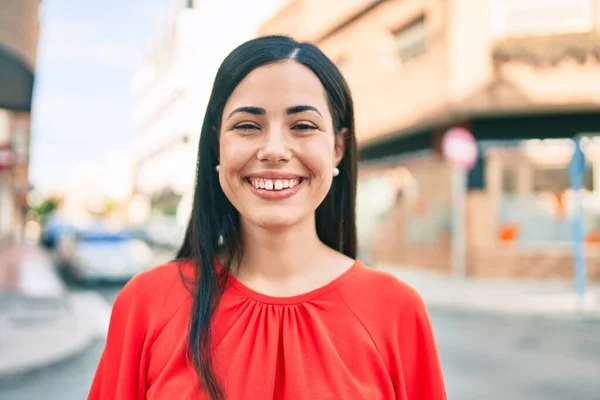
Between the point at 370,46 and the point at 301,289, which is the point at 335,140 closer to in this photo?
the point at 301,289

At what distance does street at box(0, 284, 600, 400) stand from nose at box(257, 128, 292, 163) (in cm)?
443

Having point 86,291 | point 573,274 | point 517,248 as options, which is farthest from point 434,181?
point 86,291

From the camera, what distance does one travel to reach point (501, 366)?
636cm

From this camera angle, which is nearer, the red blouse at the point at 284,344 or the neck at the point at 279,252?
the red blouse at the point at 284,344

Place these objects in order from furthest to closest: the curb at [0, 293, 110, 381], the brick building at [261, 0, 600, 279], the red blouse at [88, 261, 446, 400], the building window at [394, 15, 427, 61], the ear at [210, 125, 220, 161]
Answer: the building window at [394, 15, 427, 61], the brick building at [261, 0, 600, 279], the curb at [0, 293, 110, 381], the ear at [210, 125, 220, 161], the red blouse at [88, 261, 446, 400]

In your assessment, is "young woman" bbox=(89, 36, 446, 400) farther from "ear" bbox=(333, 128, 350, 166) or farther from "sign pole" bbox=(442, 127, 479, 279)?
"sign pole" bbox=(442, 127, 479, 279)

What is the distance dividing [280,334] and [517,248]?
1423 cm

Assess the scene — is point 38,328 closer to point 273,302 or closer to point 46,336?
point 46,336

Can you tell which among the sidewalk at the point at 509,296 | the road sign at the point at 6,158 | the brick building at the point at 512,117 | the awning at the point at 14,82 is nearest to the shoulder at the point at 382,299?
the awning at the point at 14,82

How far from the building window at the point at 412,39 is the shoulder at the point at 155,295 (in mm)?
15678

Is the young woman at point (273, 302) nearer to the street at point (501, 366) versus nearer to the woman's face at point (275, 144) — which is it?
the woman's face at point (275, 144)

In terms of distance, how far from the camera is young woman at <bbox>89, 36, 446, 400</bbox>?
144cm

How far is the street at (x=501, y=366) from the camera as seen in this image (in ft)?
17.8

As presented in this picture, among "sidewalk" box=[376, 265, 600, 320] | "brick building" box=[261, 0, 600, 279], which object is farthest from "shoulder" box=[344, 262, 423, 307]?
"brick building" box=[261, 0, 600, 279]
